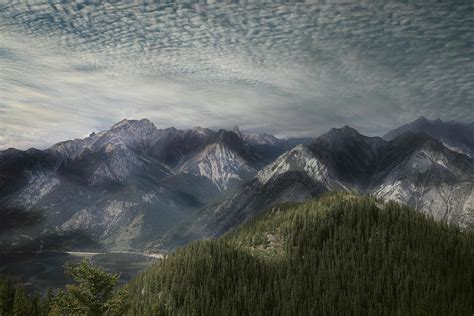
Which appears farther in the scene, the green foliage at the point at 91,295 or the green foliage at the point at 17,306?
the green foliage at the point at 17,306

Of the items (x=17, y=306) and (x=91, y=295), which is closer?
(x=91, y=295)

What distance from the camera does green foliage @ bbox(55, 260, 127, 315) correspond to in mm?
52344

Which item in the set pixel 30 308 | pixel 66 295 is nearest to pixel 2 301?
pixel 30 308

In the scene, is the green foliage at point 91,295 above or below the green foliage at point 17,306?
above

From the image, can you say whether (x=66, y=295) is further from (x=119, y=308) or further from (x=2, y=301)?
(x=2, y=301)

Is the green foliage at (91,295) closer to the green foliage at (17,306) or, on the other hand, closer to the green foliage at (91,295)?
the green foliage at (91,295)

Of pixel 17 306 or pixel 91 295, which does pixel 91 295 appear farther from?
pixel 17 306

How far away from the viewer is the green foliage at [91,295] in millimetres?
52344

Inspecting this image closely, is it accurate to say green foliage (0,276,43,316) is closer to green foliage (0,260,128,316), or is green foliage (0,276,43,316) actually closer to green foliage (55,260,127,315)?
green foliage (0,260,128,316)

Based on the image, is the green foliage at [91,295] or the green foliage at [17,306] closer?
the green foliage at [91,295]

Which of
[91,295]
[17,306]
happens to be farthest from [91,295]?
[17,306]

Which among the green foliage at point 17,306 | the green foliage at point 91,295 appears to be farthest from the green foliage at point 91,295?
the green foliage at point 17,306

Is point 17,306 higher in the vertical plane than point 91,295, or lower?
lower

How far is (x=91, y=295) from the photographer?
54.3 m
